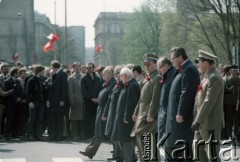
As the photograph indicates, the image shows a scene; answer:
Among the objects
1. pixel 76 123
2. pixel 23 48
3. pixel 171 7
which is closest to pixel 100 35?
pixel 171 7

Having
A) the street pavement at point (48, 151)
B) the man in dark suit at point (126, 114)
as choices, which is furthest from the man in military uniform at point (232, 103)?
the man in dark suit at point (126, 114)

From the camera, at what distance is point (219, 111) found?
951 centimetres

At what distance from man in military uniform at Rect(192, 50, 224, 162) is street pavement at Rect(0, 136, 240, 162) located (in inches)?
133

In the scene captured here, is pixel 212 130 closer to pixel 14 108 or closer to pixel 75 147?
pixel 75 147

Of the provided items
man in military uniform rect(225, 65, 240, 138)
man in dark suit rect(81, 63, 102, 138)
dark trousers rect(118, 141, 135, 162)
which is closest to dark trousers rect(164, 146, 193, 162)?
dark trousers rect(118, 141, 135, 162)

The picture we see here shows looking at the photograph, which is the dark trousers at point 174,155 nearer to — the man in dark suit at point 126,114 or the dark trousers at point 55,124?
the man in dark suit at point 126,114

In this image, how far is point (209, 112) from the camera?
9320mm

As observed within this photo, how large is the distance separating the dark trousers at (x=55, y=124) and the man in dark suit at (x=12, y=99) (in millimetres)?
1076

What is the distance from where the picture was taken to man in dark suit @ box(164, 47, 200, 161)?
9.33 meters

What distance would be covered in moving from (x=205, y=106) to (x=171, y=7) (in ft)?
136

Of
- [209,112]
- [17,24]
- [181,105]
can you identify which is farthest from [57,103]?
[17,24]

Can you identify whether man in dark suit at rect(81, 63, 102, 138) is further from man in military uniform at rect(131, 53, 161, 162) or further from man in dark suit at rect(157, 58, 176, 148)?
man in dark suit at rect(157, 58, 176, 148)

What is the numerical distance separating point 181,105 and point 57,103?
9.11 metres

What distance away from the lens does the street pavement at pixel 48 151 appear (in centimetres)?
1332
